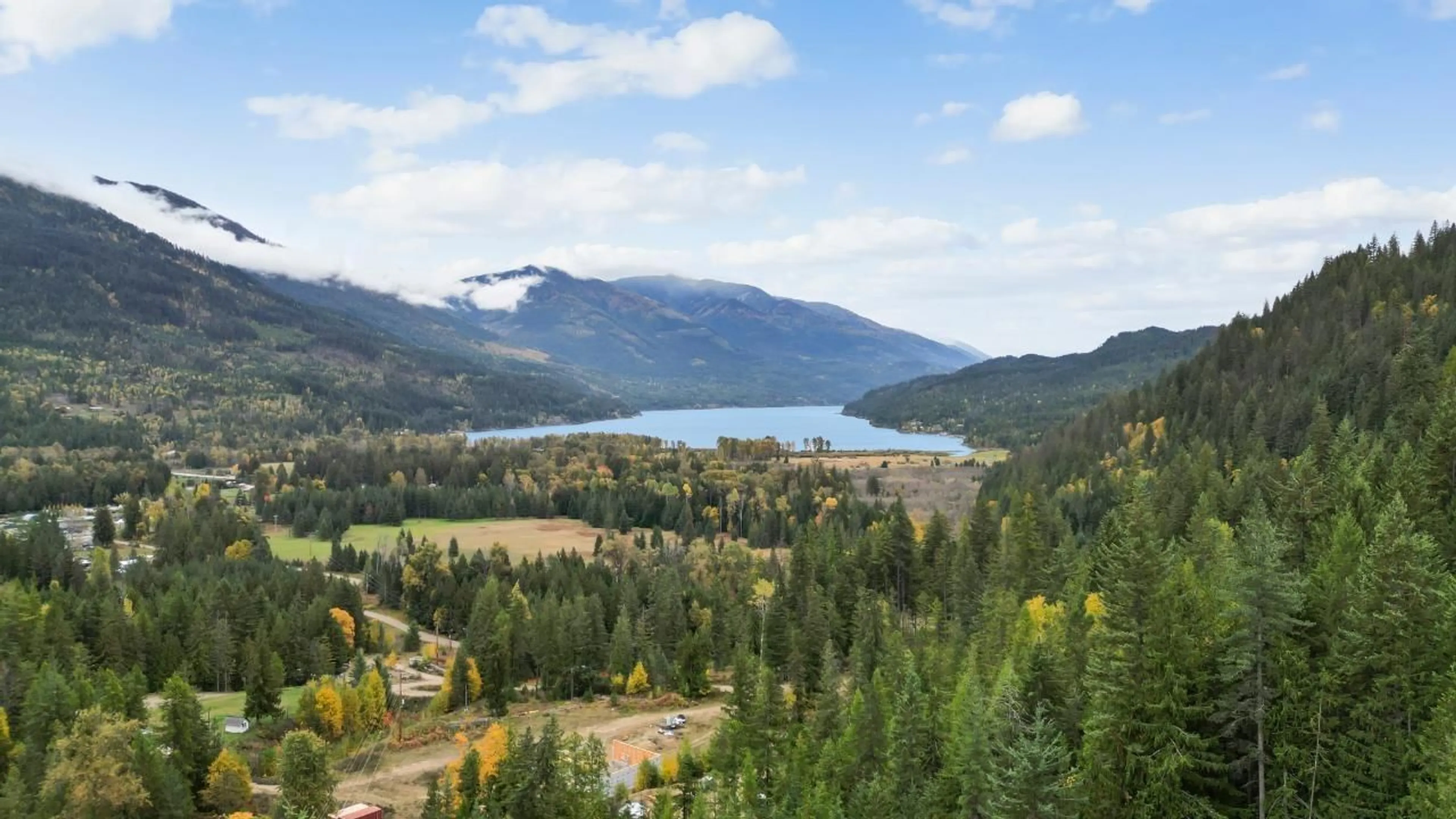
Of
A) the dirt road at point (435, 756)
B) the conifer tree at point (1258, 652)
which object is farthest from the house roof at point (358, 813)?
the conifer tree at point (1258, 652)

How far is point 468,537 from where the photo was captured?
175125mm

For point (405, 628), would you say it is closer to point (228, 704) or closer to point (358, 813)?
point (228, 704)

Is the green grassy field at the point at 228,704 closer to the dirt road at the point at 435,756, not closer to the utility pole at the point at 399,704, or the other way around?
the utility pole at the point at 399,704

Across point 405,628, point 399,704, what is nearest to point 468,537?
point 405,628

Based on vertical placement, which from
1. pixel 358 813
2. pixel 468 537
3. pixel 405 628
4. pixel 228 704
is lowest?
pixel 405 628

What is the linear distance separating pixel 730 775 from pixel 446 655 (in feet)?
213

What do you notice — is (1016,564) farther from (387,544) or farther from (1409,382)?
(387,544)

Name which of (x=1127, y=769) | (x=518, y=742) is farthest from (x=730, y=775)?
(x=1127, y=769)

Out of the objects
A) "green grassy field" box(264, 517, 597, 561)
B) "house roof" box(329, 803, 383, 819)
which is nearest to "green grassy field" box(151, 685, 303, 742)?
"house roof" box(329, 803, 383, 819)

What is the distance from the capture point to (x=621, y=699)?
89.8m

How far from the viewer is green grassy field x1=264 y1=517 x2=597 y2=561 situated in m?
161

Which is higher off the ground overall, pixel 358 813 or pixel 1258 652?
pixel 1258 652

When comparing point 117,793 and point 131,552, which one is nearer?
point 117,793

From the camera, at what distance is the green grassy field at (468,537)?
160750mm
